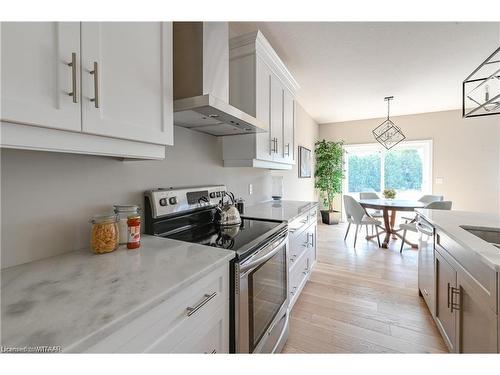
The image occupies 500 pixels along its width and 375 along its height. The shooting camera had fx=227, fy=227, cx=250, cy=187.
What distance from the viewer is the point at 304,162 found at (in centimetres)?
477

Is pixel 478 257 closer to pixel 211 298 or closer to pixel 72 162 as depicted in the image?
pixel 211 298

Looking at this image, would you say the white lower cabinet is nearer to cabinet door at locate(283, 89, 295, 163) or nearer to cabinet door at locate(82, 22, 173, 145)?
cabinet door at locate(283, 89, 295, 163)

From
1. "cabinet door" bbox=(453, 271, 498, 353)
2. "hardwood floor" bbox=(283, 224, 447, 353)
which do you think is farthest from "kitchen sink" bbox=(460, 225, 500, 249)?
"hardwood floor" bbox=(283, 224, 447, 353)

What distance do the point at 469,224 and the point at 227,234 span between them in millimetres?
1673

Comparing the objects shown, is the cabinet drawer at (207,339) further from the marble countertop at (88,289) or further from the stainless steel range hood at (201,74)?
the stainless steel range hood at (201,74)

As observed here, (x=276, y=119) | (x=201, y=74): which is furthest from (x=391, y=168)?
(x=201, y=74)

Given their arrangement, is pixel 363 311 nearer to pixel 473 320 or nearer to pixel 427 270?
pixel 427 270

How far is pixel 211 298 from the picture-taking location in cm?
88

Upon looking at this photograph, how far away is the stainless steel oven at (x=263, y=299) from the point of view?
40.4 inches

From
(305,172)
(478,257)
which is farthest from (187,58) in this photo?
(305,172)

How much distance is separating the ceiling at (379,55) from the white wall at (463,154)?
34.5 inches

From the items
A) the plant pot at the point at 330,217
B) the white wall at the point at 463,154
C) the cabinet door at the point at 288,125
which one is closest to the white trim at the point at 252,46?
the cabinet door at the point at 288,125

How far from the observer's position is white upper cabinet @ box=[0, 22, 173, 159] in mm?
625
